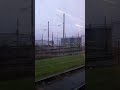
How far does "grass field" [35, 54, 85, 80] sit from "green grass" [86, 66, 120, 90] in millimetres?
213

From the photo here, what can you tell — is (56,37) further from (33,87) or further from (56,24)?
(33,87)

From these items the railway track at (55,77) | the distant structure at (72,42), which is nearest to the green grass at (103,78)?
the railway track at (55,77)

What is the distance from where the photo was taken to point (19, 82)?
255 cm

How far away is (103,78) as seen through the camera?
2523mm

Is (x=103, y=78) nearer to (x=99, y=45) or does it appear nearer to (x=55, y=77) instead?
(x=99, y=45)

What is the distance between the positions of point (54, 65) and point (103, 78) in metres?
0.59

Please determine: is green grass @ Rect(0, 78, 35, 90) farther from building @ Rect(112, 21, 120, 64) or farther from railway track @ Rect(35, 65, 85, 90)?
building @ Rect(112, 21, 120, 64)

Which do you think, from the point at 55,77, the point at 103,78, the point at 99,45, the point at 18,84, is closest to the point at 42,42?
the point at 55,77

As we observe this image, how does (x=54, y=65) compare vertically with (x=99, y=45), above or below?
below

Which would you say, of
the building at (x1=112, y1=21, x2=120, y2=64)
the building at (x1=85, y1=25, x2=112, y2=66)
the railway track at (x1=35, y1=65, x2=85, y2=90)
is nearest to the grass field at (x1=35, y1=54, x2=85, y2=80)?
the railway track at (x1=35, y1=65, x2=85, y2=90)

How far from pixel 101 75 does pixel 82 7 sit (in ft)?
2.65

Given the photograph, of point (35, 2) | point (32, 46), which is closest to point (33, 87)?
point (32, 46)

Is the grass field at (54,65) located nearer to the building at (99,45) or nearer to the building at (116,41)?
the building at (99,45)

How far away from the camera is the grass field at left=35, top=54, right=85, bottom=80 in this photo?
7.88 ft
